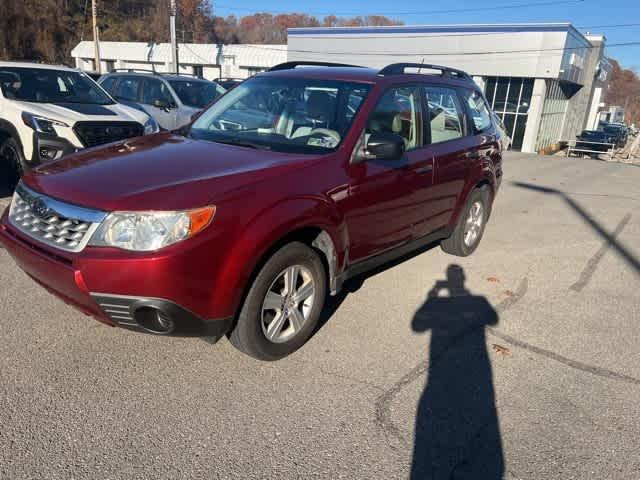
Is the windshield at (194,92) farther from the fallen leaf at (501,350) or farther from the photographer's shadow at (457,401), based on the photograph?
the fallen leaf at (501,350)

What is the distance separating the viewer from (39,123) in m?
6.13

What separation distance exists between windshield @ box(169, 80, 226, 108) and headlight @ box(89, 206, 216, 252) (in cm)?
858

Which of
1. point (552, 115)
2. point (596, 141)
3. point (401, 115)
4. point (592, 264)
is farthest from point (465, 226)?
point (552, 115)

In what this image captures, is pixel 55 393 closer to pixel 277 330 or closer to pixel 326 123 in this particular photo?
pixel 277 330

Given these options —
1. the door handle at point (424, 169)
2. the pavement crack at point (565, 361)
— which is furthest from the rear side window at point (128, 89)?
the pavement crack at point (565, 361)

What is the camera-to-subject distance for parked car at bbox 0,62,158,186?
6.12 meters


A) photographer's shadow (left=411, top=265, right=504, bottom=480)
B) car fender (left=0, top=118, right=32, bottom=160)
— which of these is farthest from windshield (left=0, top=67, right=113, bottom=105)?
photographer's shadow (left=411, top=265, right=504, bottom=480)

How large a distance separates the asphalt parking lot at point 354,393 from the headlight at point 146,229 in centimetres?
92

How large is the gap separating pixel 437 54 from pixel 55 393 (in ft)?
116

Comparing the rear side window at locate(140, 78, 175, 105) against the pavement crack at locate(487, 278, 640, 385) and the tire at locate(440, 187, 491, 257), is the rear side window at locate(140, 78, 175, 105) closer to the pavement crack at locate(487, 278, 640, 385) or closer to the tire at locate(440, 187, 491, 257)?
the tire at locate(440, 187, 491, 257)

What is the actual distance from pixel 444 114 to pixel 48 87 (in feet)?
18.6

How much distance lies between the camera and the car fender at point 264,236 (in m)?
2.75

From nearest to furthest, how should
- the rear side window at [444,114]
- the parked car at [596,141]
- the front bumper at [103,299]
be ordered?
the front bumper at [103,299]
the rear side window at [444,114]
the parked car at [596,141]

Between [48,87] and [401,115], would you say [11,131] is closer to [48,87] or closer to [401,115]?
[48,87]
